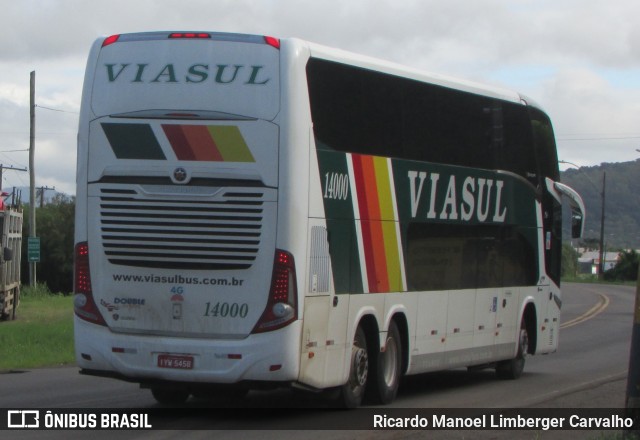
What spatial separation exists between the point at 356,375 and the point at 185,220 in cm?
283

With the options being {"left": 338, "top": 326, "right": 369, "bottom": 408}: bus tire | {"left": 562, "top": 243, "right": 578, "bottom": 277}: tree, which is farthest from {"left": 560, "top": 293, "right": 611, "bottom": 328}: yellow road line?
{"left": 562, "top": 243, "right": 578, "bottom": 277}: tree

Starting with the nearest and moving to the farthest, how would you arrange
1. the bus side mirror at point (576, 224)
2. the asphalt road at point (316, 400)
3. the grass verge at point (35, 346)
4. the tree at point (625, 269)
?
the asphalt road at point (316, 400) < the bus side mirror at point (576, 224) < the grass verge at point (35, 346) < the tree at point (625, 269)

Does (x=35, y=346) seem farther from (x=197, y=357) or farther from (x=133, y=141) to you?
(x=197, y=357)

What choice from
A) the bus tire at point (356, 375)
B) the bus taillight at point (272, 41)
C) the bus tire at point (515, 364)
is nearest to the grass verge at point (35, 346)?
the bus tire at point (515, 364)

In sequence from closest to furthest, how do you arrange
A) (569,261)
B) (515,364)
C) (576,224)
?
(515,364) → (576,224) → (569,261)

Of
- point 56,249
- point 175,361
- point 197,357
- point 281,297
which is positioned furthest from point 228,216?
point 56,249

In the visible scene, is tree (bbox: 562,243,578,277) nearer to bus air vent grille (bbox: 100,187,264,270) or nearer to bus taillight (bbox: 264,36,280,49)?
bus taillight (bbox: 264,36,280,49)

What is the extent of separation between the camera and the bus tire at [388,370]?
13781 millimetres

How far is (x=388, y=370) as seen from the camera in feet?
46.3

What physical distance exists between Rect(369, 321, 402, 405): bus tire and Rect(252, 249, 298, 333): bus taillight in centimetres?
235

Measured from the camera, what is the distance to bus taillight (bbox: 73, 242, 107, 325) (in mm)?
12195

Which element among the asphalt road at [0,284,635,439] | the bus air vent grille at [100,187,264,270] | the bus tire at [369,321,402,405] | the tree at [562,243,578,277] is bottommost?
the tree at [562,243,578,277]

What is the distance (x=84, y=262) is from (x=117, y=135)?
1337 mm

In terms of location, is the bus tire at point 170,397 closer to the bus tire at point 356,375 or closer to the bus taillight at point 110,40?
the bus tire at point 356,375
